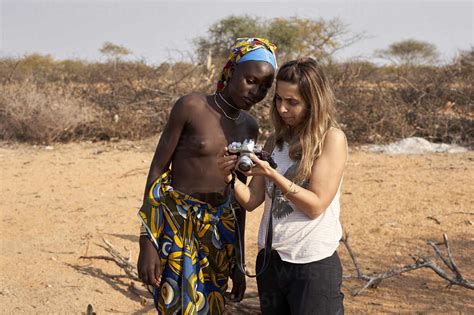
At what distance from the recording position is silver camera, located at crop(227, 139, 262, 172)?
1.70 metres

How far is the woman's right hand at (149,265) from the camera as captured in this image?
1.98 metres

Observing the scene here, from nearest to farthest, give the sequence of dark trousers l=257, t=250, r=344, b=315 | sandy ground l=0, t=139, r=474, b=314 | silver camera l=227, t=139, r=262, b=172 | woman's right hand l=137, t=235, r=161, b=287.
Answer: silver camera l=227, t=139, r=262, b=172, dark trousers l=257, t=250, r=344, b=315, woman's right hand l=137, t=235, r=161, b=287, sandy ground l=0, t=139, r=474, b=314

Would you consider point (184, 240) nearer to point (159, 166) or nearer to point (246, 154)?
point (159, 166)

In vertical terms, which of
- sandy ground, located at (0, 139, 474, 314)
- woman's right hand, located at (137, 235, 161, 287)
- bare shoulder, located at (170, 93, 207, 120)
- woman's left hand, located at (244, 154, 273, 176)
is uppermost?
bare shoulder, located at (170, 93, 207, 120)

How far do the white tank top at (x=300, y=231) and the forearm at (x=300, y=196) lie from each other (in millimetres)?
A: 45

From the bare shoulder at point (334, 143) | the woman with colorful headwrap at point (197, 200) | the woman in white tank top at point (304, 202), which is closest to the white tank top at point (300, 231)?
the woman in white tank top at point (304, 202)

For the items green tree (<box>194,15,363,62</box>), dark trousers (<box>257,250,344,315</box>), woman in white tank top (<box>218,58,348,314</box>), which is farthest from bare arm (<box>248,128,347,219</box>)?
green tree (<box>194,15,363,62</box>)

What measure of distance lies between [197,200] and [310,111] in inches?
18.7

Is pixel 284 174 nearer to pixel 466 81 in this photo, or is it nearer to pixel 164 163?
pixel 164 163

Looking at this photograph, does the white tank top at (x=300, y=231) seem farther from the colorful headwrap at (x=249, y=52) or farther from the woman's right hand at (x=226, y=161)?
the colorful headwrap at (x=249, y=52)

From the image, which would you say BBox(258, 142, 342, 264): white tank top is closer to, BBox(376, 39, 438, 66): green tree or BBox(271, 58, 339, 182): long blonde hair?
BBox(271, 58, 339, 182): long blonde hair

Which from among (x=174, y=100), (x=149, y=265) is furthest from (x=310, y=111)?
(x=174, y=100)

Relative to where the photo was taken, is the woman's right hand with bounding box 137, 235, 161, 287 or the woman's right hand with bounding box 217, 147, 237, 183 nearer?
the woman's right hand with bounding box 217, 147, 237, 183

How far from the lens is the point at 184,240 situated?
200 cm
